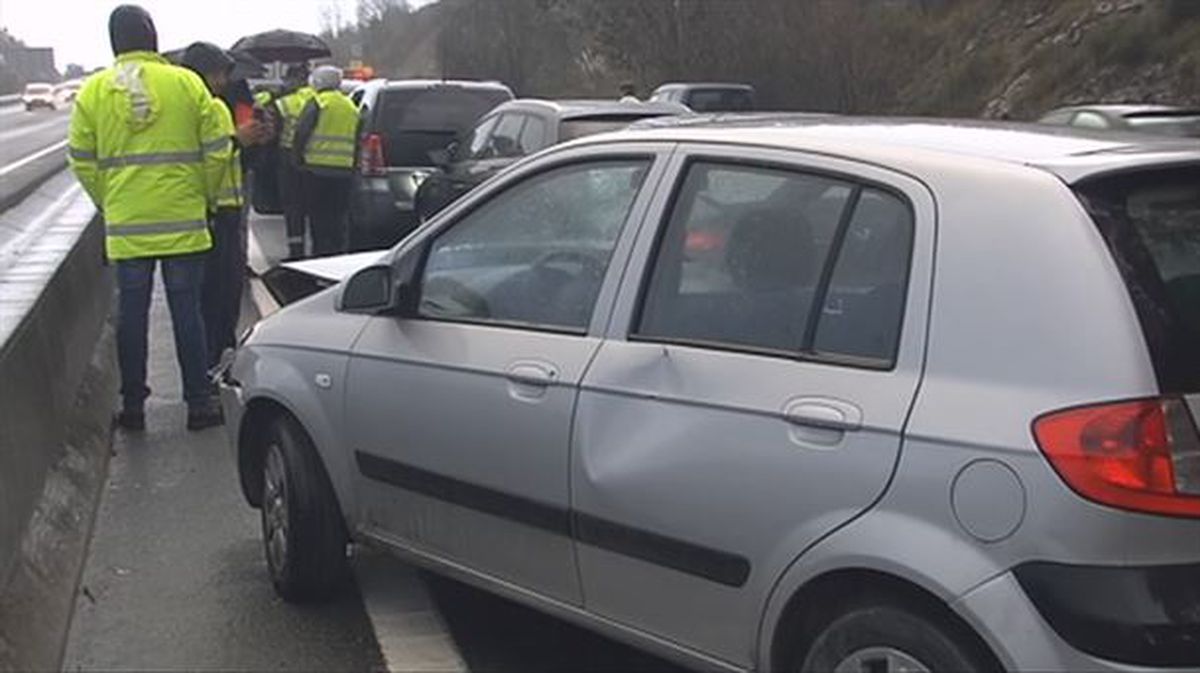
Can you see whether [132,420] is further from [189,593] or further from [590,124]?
[590,124]

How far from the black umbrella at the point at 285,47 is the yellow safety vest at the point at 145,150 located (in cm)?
1767

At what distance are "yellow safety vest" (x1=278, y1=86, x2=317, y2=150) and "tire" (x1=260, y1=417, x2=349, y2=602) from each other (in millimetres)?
8013

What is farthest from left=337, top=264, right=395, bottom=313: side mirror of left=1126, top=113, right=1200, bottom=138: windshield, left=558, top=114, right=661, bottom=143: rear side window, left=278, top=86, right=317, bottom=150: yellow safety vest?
left=278, top=86, right=317, bottom=150: yellow safety vest

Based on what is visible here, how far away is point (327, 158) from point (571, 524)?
9110mm

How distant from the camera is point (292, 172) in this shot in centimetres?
1318

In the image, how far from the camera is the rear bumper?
2768 mm

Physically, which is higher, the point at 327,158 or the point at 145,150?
the point at 145,150

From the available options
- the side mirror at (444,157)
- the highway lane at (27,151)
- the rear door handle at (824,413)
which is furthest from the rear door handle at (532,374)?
the highway lane at (27,151)

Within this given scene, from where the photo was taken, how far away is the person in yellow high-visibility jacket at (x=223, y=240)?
26.3ft

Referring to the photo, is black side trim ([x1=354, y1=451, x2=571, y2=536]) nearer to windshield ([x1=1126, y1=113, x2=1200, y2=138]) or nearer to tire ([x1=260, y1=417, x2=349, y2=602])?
tire ([x1=260, y1=417, x2=349, y2=602])

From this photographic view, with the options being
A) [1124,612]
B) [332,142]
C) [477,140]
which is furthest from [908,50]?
[1124,612]

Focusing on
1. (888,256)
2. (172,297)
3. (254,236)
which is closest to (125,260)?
(172,297)

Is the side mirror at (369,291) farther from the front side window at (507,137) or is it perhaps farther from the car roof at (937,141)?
the front side window at (507,137)

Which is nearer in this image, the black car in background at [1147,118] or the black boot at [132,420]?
the black boot at [132,420]
